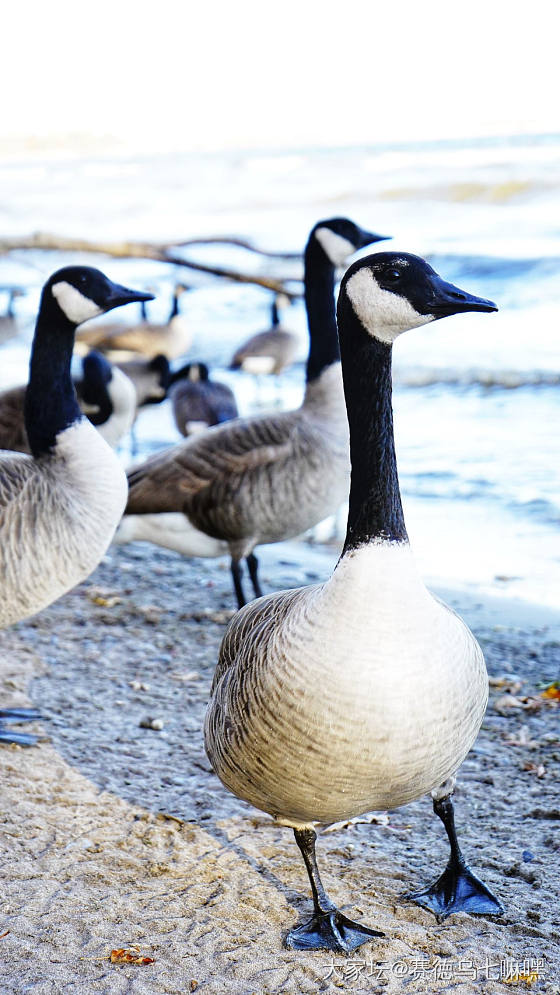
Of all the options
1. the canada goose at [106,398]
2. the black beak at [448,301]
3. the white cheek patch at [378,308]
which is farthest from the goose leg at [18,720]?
the canada goose at [106,398]

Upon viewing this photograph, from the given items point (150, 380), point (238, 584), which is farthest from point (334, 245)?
point (150, 380)

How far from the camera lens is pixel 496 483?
9555 millimetres

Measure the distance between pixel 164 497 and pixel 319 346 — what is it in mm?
1469

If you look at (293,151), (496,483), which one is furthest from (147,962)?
(293,151)

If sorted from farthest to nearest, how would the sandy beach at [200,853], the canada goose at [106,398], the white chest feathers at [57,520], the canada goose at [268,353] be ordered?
the canada goose at [268,353]
the canada goose at [106,398]
the white chest feathers at [57,520]
the sandy beach at [200,853]

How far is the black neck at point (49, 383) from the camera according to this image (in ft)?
18.3

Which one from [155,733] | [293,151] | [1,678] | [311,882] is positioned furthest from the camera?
[293,151]

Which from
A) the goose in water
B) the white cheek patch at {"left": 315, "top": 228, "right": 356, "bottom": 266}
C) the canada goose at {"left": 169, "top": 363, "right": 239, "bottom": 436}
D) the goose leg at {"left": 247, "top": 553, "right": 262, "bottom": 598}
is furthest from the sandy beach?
the canada goose at {"left": 169, "top": 363, "right": 239, "bottom": 436}

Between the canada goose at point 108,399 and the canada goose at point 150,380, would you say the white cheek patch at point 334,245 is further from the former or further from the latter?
the canada goose at point 150,380

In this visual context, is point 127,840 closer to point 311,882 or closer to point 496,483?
point 311,882

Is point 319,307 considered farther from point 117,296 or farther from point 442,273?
point 442,273

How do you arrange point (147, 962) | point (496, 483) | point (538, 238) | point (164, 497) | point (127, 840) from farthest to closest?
1. point (538, 238)
2. point (496, 483)
3. point (164, 497)
4. point (127, 840)
5. point (147, 962)

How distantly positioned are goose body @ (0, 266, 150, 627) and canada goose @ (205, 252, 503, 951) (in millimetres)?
1840

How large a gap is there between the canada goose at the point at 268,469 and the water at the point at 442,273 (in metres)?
1.45
